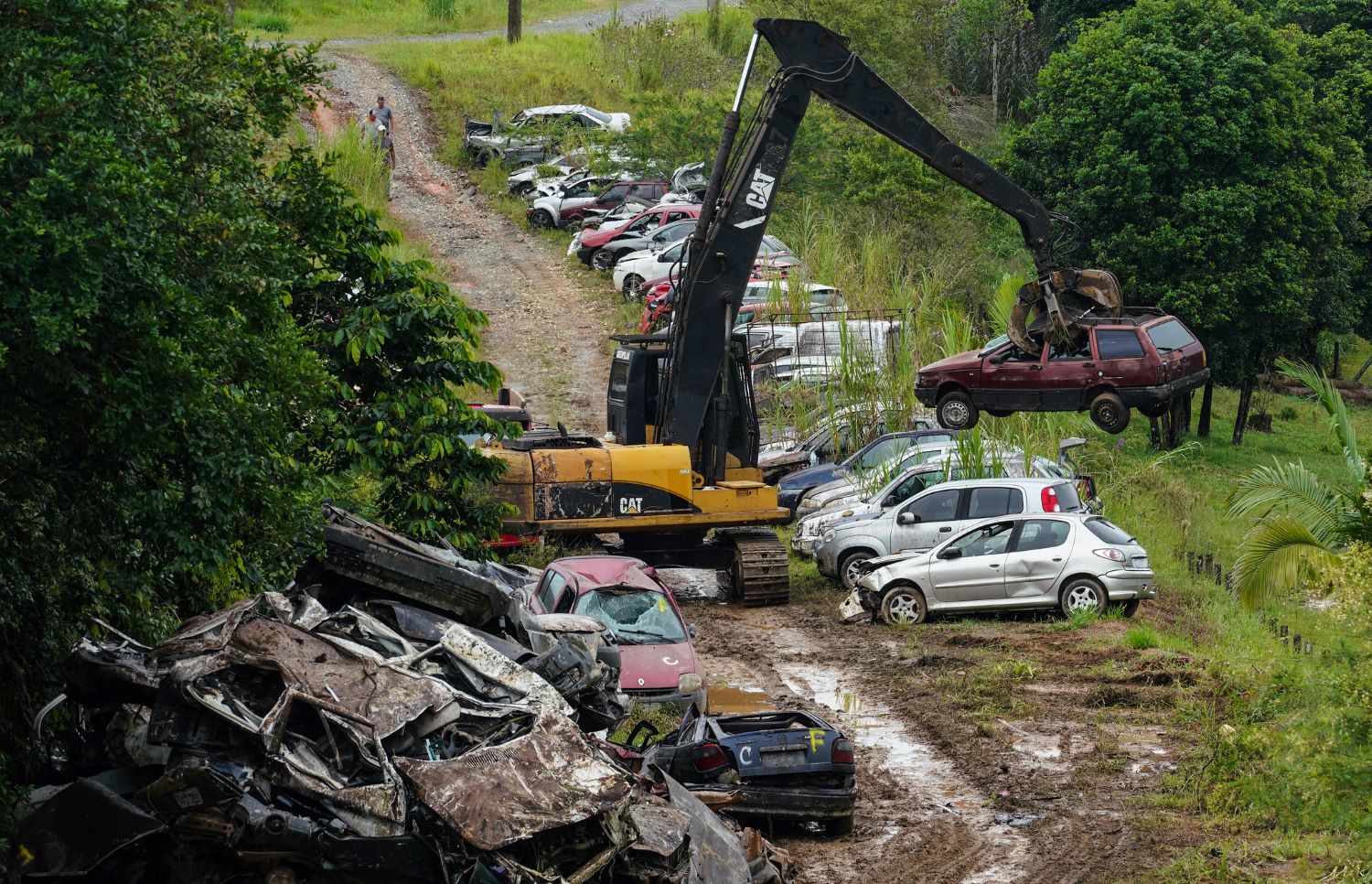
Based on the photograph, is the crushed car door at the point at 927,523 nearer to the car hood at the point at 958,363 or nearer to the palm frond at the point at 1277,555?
the car hood at the point at 958,363

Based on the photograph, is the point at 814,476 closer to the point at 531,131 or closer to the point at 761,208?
the point at 761,208

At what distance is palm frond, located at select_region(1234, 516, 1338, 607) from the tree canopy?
2349cm

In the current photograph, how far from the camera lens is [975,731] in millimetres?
14953

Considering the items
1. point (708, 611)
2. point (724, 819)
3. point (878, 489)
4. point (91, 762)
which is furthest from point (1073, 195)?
point (91, 762)

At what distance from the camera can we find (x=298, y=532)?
10.3 metres

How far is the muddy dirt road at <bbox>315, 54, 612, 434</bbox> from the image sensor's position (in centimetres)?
3294

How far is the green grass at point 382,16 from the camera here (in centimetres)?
6131

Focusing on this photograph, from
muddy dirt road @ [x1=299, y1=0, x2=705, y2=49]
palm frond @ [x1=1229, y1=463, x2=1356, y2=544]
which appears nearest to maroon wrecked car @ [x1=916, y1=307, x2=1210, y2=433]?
palm frond @ [x1=1229, y1=463, x2=1356, y2=544]

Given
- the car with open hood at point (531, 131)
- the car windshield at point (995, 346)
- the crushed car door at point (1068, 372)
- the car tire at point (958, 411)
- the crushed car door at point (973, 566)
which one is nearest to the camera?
the crushed car door at point (973, 566)

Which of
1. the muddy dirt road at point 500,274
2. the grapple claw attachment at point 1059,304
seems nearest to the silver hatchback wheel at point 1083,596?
the grapple claw attachment at point 1059,304

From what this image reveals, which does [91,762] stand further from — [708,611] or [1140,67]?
[1140,67]

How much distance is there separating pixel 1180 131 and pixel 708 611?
21.5 meters

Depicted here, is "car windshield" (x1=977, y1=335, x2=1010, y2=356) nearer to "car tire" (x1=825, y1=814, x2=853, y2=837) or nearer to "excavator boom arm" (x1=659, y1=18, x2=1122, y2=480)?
"excavator boom arm" (x1=659, y1=18, x2=1122, y2=480)

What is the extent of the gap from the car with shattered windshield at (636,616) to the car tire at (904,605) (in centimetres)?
454
